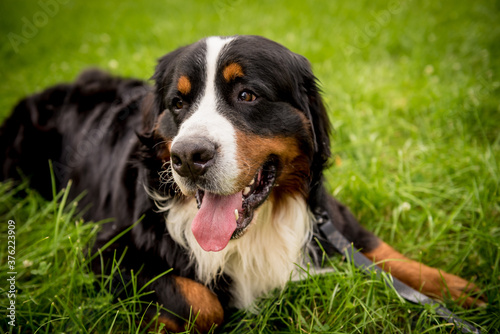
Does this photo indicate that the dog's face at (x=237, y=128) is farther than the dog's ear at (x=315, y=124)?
No

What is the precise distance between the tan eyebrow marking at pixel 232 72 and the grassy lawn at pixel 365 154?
124 centimetres

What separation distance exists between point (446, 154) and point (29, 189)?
153 inches

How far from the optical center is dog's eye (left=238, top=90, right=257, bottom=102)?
6.37ft

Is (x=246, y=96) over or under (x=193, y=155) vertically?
over

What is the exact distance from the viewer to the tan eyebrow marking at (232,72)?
188cm

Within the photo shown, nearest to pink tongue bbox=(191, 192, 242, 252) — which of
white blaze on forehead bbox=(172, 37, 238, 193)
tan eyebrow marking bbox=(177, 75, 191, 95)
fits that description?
white blaze on forehead bbox=(172, 37, 238, 193)

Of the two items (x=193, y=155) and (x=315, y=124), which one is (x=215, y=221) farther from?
(x=315, y=124)

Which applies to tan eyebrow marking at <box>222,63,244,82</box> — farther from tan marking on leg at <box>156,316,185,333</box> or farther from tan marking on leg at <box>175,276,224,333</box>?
tan marking on leg at <box>156,316,185,333</box>

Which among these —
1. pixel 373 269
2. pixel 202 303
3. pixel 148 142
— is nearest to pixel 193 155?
pixel 148 142

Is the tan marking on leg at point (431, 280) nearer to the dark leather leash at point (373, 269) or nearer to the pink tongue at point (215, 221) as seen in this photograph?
the dark leather leash at point (373, 269)

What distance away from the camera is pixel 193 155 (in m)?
1.67

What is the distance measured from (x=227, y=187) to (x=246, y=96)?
53cm

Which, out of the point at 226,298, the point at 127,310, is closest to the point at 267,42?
the point at 226,298

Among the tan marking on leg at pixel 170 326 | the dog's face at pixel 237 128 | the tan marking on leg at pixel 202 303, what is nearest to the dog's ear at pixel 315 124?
the dog's face at pixel 237 128
